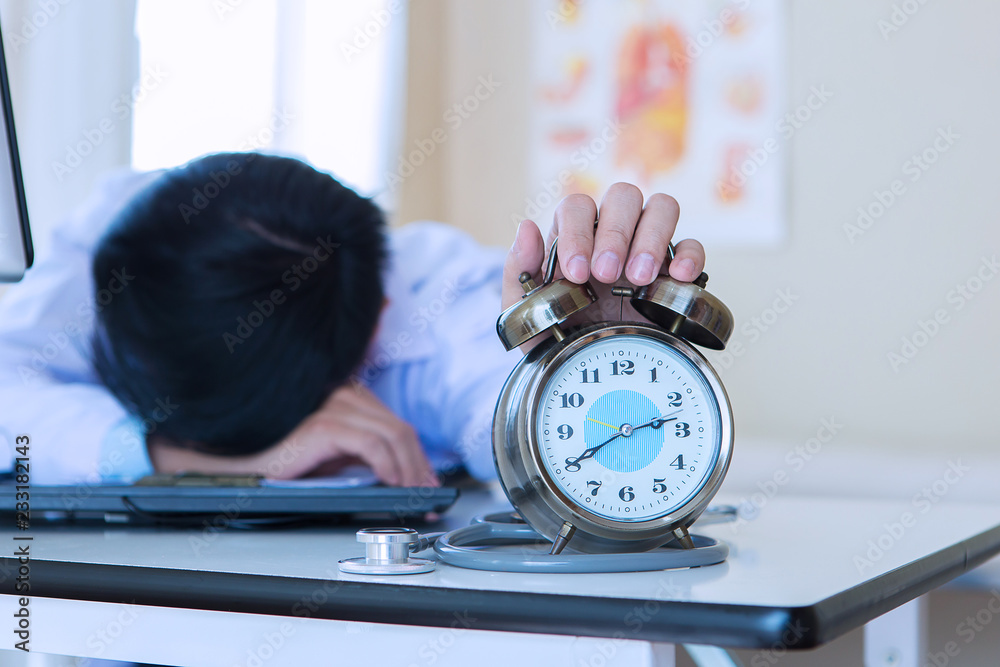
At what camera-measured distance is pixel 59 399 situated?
124cm

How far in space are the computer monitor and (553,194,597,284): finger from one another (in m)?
0.47

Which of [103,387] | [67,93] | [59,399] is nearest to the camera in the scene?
[59,399]

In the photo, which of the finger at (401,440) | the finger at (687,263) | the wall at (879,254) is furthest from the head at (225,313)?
the wall at (879,254)

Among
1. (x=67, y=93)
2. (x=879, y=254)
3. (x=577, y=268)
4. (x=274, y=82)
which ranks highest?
(x=274, y=82)

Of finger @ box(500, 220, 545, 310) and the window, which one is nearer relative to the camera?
finger @ box(500, 220, 545, 310)

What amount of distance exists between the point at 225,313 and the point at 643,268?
77 cm

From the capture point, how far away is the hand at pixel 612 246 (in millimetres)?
716

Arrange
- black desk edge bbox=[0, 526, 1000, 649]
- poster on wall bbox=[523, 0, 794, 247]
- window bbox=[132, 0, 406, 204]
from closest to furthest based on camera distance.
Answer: black desk edge bbox=[0, 526, 1000, 649] → window bbox=[132, 0, 406, 204] → poster on wall bbox=[523, 0, 794, 247]

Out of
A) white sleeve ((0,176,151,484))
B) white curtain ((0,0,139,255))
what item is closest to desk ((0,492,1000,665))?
white sleeve ((0,176,151,484))

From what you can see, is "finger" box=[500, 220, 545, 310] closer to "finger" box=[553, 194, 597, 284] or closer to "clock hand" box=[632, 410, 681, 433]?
"finger" box=[553, 194, 597, 284]

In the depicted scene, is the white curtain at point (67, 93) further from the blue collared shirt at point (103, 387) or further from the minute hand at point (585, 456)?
the minute hand at point (585, 456)

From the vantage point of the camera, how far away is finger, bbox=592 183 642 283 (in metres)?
0.71

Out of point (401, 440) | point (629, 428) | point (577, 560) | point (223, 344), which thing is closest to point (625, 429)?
point (629, 428)

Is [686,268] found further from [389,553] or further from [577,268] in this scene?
[389,553]
